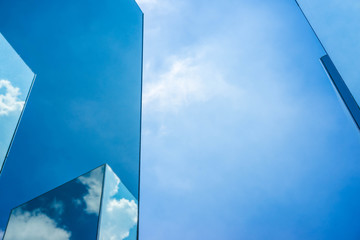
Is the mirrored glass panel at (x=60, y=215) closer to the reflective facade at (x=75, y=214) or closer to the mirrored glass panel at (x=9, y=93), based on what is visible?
the reflective facade at (x=75, y=214)

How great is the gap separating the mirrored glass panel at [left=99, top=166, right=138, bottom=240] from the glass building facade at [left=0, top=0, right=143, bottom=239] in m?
0.02

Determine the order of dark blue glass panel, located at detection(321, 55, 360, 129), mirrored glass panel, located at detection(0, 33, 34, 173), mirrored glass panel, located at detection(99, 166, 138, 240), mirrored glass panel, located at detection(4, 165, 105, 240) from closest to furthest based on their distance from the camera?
1. mirrored glass panel, located at detection(0, 33, 34, 173)
2. mirrored glass panel, located at detection(4, 165, 105, 240)
3. mirrored glass panel, located at detection(99, 166, 138, 240)
4. dark blue glass panel, located at detection(321, 55, 360, 129)

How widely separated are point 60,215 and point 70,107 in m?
1.62

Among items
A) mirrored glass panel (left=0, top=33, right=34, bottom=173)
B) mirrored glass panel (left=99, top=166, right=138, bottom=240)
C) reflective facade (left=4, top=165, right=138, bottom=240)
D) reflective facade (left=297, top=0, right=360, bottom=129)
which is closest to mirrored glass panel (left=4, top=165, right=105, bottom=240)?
reflective facade (left=4, top=165, right=138, bottom=240)

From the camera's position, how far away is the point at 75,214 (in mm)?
2727

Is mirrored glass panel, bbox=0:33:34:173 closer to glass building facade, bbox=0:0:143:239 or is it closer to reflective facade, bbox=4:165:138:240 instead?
glass building facade, bbox=0:0:143:239

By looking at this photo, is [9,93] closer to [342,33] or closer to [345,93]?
[342,33]

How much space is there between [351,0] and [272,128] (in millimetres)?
5724

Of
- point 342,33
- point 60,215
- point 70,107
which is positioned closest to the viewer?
point 342,33

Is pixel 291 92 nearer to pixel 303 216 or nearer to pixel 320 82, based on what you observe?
pixel 320 82

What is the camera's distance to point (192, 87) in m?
6.63

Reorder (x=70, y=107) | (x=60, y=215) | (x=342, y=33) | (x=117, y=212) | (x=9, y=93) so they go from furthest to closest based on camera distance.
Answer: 1. (x=70, y=107)
2. (x=117, y=212)
3. (x=60, y=215)
4. (x=9, y=93)
5. (x=342, y=33)

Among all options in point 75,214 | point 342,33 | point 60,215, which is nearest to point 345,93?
point 342,33

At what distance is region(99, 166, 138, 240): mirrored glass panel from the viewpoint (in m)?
2.75
